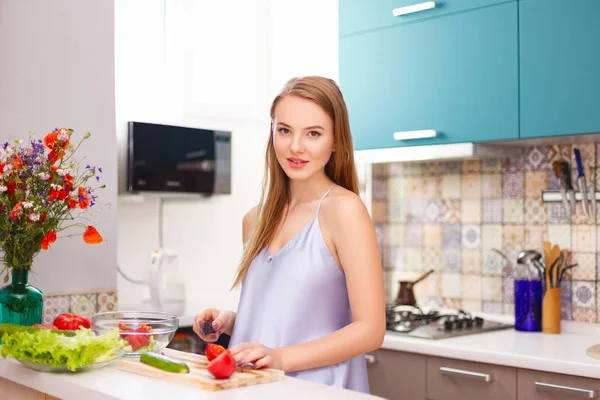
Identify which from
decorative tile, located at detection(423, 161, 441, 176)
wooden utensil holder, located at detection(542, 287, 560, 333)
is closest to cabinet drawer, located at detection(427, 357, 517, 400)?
wooden utensil holder, located at detection(542, 287, 560, 333)

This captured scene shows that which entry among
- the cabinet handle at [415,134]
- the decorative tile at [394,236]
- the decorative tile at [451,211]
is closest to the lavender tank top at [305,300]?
the cabinet handle at [415,134]

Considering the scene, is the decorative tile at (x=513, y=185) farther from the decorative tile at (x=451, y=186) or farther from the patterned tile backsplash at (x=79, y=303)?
the patterned tile backsplash at (x=79, y=303)

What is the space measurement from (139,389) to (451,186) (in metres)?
2.23

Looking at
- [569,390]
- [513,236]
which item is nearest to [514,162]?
[513,236]

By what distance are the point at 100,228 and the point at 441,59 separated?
4.77 feet

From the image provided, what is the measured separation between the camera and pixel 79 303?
267 centimetres

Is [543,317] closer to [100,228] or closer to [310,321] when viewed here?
[310,321]

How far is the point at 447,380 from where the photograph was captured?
2.70 meters

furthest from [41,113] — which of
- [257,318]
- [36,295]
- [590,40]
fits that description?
[590,40]

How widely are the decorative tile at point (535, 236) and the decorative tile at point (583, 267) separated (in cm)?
14

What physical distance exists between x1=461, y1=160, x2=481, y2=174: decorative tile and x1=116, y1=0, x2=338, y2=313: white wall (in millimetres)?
905

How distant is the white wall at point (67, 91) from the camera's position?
2555 mm

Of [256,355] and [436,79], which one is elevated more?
[436,79]

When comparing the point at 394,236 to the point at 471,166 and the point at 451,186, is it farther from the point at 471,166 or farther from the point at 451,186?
the point at 471,166
